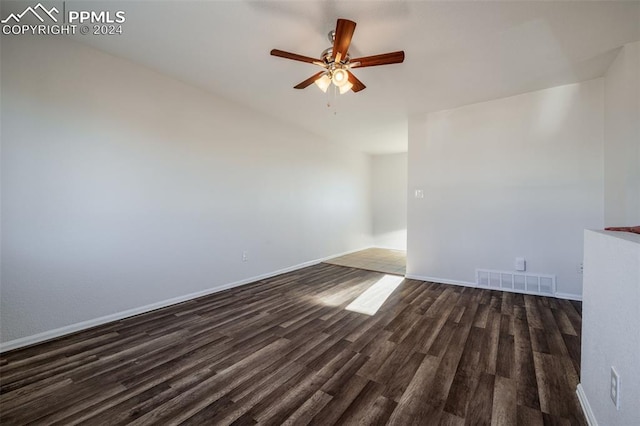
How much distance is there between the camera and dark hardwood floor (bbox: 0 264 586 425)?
55.9 inches

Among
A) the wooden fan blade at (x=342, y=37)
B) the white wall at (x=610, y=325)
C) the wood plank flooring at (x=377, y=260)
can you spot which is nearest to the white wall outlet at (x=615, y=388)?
the white wall at (x=610, y=325)

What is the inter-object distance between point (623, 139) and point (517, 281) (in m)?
1.87

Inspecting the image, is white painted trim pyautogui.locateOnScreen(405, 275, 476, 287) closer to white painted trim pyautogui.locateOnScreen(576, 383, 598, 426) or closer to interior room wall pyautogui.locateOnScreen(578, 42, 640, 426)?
interior room wall pyautogui.locateOnScreen(578, 42, 640, 426)

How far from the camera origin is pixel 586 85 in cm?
294

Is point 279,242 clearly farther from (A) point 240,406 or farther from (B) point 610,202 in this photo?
(B) point 610,202

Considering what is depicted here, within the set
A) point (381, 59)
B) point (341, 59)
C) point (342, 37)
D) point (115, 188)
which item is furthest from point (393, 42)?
point (115, 188)

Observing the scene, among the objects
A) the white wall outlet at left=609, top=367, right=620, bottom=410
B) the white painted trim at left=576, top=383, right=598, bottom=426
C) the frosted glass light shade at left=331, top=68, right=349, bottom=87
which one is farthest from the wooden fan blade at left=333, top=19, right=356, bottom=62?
the white painted trim at left=576, top=383, right=598, bottom=426

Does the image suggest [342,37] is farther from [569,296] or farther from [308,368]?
[569,296]

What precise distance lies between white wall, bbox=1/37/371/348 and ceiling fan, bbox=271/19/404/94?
66.7 inches

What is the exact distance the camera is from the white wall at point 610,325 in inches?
36.7

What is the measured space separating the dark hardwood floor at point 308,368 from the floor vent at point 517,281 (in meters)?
0.31

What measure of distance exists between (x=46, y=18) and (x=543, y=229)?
17.8 ft

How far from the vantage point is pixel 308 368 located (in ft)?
5.96

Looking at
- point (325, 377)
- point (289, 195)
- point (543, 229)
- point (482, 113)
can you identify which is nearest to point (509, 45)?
point (482, 113)
